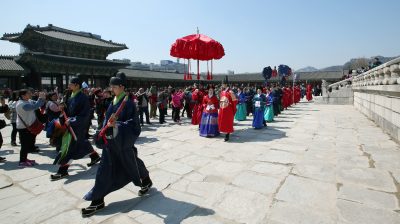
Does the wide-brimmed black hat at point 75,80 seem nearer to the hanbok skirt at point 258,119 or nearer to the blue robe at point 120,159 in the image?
the blue robe at point 120,159

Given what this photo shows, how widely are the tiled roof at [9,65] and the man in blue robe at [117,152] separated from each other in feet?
77.5

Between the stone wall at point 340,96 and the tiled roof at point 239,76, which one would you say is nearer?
the stone wall at point 340,96

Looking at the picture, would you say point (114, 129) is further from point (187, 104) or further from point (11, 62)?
point (11, 62)

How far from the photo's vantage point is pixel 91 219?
3033mm

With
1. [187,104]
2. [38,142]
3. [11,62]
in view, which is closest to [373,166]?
[38,142]

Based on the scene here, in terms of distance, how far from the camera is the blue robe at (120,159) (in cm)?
328

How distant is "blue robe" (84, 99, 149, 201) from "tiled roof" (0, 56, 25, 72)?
23.7m

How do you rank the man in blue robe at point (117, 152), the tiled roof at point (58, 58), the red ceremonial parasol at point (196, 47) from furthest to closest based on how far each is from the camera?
the tiled roof at point (58, 58) < the red ceremonial parasol at point (196, 47) < the man in blue robe at point (117, 152)

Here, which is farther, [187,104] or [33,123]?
[187,104]

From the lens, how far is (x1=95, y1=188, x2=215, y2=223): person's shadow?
121 inches

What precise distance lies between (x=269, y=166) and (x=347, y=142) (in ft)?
10.4

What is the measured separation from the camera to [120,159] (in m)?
3.46

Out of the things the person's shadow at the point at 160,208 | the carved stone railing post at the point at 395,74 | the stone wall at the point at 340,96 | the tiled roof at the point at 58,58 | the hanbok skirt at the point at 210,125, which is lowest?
the person's shadow at the point at 160,208

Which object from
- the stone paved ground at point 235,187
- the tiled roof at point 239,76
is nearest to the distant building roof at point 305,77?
the tiled roof at point 239,76
